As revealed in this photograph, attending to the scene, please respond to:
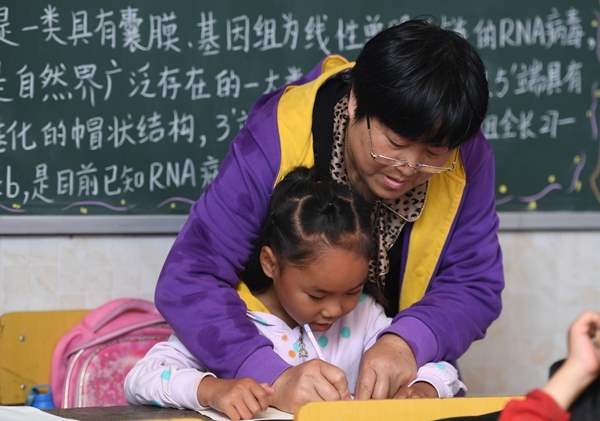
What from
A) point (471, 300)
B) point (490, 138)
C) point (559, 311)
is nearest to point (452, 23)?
point (490, 138)

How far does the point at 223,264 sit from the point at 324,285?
167 millimetres

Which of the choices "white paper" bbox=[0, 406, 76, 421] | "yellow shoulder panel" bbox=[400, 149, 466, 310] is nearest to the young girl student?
"yellow shoulder panel" bbox=[400, 149, 466, 310]

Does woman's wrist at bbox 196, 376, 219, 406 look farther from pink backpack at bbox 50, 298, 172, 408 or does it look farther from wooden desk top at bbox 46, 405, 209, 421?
pink backpack at bbox 50, 298, 172, 408

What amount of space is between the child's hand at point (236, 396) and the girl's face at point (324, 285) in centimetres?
21

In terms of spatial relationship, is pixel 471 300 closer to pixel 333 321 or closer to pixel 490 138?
pixel 333 321

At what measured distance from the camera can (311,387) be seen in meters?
1.34

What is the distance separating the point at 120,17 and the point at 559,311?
130 centimetres

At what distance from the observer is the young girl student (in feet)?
4.75

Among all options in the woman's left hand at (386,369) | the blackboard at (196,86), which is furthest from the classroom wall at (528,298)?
the woman's left hand at (386,369)

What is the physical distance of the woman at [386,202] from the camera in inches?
56.1

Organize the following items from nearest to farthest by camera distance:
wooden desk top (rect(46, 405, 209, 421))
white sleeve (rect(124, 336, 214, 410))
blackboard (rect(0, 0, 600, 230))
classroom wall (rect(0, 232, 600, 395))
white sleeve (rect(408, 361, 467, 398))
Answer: wooden desk top (rect(46, 405, 209, 421)) → white sleeve (rect(124, 336, 214, 410)) → white sleeve (rect(408, 361, 467, 398)) → blackboard (rect(0, 0, 600, 230)) → classroom wall (rect(0, 232, 600, 395))

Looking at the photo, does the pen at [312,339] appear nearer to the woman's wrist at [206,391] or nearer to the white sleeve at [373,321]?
the white sleeve at [373,321]

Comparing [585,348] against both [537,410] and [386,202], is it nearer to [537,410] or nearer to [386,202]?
[537,410]

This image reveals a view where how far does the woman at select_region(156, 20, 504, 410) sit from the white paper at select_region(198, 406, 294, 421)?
0.11 feet
